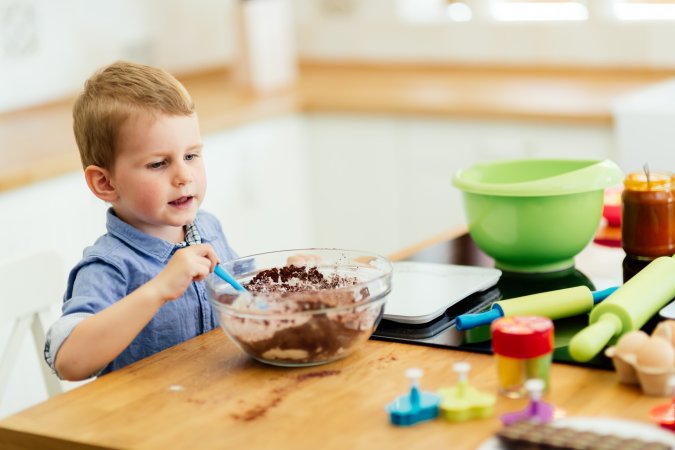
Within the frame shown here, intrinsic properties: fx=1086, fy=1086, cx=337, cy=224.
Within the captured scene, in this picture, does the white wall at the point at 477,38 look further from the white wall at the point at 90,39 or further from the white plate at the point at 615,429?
the white plate at the point at 615,429

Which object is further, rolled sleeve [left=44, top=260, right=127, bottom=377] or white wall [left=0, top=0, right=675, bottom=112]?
white wall [left=0, top=0, right=675, bottom=112]

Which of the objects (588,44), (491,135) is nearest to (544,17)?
(588,44)

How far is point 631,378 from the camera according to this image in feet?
3.76

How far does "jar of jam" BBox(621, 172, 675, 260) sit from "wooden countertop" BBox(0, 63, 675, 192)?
3.94 feet

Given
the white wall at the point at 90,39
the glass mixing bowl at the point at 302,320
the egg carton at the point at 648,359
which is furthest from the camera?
the white wall at the point at 90,39

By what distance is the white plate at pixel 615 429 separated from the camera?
3.28 feet

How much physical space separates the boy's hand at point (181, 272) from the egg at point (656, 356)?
52cm

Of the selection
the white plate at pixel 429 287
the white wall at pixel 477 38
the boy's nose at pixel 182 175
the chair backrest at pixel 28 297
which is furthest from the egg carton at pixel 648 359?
the white wall at pixel 477 38

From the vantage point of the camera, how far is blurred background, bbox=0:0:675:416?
288 cm

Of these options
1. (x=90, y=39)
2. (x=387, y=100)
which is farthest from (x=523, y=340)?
(x=90, y=39)

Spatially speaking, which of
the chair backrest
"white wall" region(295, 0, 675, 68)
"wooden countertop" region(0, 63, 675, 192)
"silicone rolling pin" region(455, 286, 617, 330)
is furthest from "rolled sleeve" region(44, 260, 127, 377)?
"white wall" region(295, 0, 675, 68)

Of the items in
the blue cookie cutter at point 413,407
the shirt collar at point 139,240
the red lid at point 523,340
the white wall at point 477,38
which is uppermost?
the white wall at point 477,38

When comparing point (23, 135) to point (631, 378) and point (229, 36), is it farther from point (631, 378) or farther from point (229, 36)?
point (631, 378)

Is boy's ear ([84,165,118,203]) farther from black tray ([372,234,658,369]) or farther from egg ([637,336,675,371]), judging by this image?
egg ([637,336,675,371])
